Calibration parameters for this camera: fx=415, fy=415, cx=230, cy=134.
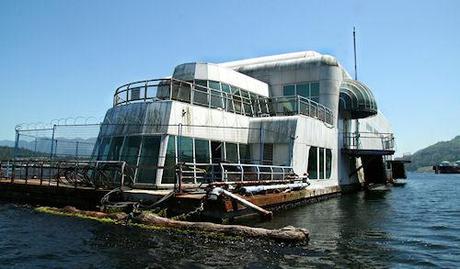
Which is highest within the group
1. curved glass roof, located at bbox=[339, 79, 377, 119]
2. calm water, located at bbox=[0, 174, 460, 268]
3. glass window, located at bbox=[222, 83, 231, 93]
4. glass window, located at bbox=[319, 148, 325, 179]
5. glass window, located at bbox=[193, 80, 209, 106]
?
curved glass roof, located at bbox=[339, 79, 377, 119]

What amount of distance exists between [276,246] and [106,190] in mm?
8436

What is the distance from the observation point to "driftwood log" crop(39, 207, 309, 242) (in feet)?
39.6

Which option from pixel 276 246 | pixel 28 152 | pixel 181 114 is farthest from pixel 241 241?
pixel 28 152

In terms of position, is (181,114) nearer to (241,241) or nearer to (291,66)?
(241,241)

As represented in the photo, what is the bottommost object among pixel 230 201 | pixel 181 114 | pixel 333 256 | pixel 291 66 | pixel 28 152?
pixel 333 256

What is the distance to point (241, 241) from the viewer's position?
12109 millimetres

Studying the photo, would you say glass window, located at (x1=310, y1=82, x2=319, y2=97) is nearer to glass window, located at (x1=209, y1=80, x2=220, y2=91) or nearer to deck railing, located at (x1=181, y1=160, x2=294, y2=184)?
glass window, located at (x1=209, y1=80, x2=220, y2=91)

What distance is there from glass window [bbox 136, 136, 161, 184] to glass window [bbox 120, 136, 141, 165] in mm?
339

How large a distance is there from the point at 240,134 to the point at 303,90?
8.53 metres

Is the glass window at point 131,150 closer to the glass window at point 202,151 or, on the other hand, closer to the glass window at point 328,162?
the glass window at point 202,151

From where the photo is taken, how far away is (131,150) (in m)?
19.6

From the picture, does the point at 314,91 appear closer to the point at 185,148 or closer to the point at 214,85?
the point at 214,85

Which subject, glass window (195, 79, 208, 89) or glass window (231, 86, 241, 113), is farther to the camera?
glass window (231, 86, 241, 113)

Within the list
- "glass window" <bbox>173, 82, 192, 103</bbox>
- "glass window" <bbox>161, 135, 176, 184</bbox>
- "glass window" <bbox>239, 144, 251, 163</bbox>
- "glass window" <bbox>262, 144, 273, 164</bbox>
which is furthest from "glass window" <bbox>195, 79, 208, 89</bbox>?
"glass window" <bbox>161, 135, 176, 184</bbox>
